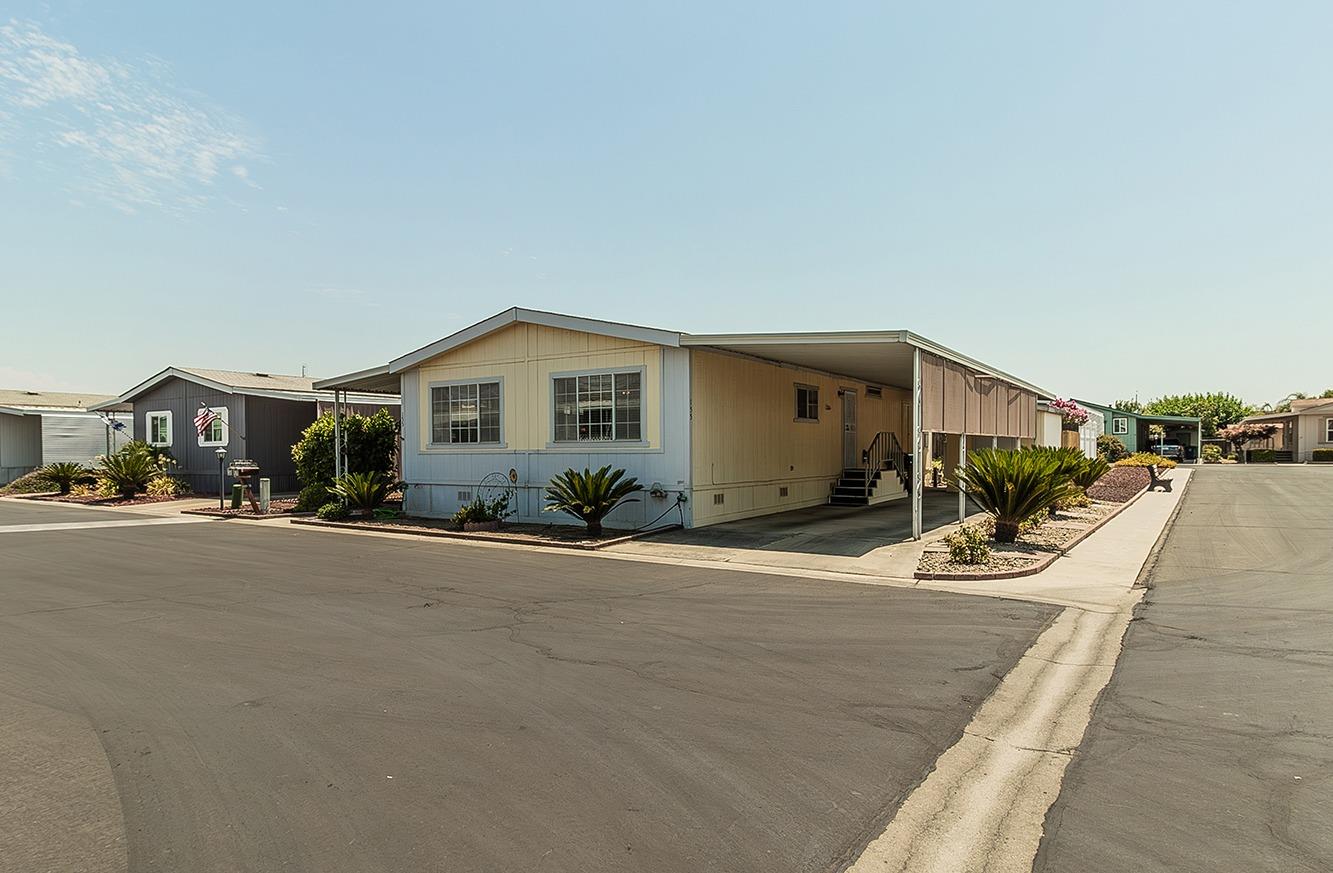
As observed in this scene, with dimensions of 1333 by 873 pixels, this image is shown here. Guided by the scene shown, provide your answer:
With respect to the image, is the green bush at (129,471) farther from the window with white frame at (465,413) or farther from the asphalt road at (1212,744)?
the asphalt road at (1212,744)

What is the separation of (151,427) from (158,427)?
529 millimetres

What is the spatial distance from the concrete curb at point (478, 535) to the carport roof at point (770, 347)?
333cm

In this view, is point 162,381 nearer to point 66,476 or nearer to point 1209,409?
point 66,476

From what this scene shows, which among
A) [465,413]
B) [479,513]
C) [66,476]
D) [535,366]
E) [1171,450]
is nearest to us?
[479,513]

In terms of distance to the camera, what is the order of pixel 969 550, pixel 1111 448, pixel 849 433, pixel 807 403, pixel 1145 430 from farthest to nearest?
pixel 1145 430 < pixel 1111 448 < pixel 849 433 < pixel 807 403 < pixel 969 550

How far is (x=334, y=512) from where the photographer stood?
1734 centimetres

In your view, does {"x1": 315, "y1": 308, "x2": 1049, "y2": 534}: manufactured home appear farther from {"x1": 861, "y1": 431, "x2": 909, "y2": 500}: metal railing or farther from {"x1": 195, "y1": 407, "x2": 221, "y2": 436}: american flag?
{"x1": 195, "y1": 407, "x2": 221, "y2": 436}: american flag

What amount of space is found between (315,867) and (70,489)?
94.8 ft

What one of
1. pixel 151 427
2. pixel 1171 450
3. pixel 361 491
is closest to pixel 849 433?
pixel 361 491

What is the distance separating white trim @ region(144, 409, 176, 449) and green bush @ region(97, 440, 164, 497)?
1.57 meters

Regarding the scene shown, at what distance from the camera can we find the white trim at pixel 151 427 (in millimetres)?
26234

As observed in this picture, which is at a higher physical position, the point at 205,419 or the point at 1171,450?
the point at 205,419

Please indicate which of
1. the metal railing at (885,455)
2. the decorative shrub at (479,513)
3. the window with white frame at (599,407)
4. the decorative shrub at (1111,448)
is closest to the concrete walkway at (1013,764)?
the window with white frame at (599,407)

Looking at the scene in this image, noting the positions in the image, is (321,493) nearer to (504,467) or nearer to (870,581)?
(504,467)
